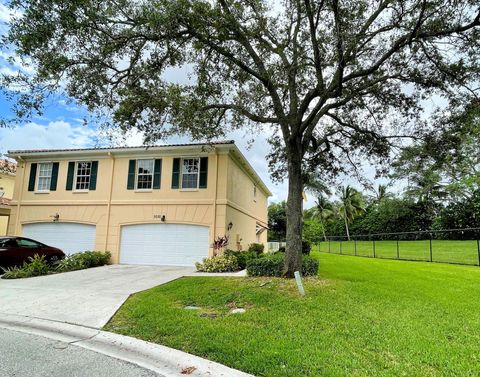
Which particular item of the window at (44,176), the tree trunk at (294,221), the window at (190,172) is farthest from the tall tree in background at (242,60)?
the window at (44,176)

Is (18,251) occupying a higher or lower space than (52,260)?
higher

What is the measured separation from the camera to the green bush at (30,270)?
11609 millimetres

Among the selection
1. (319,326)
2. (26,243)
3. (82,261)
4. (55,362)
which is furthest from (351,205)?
(55,362)

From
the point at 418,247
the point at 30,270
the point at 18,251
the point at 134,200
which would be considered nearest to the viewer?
the point at 30,270

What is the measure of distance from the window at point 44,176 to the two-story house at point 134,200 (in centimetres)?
5

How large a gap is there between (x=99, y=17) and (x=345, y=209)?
132 ft

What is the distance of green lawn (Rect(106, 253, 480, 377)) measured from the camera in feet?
13.1

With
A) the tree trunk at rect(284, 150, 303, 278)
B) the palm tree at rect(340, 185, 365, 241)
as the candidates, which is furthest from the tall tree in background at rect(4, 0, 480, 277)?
the palm tree at rect(340, 185, 365, 241)

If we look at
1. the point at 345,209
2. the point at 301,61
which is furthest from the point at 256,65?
the point at 345,209

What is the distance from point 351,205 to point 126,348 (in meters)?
43.5

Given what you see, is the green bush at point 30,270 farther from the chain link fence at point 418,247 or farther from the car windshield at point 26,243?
the chain link fence at point 418,247

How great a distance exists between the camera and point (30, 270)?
1199 cm

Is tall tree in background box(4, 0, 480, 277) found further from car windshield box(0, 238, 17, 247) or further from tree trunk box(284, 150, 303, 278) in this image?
car windshield box(0, 238, 17, 247)

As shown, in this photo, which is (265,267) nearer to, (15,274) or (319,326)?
(319,326)
